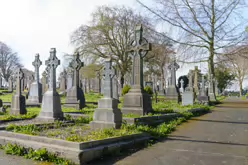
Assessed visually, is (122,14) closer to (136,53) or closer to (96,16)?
(96,16)

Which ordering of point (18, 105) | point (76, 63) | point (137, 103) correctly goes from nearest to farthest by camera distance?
point (137, 103), point (18, 105), point (76, 63)

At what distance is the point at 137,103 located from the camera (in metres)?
11.5

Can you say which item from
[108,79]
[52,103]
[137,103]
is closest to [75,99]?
[137,103]

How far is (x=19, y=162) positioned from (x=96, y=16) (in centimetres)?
3224

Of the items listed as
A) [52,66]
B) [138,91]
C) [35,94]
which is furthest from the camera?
[35,94]

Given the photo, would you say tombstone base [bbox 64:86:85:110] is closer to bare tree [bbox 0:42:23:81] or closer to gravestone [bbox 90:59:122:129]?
gravestone [bbox 90:59:122:129]

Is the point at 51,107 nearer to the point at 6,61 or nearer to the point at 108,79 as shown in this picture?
the point at 108,79

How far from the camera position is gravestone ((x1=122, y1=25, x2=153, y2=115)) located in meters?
11.5

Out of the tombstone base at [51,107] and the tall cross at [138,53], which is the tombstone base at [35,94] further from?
the tall cross at [138,53]

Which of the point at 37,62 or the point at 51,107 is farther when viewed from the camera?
the point at 37,62

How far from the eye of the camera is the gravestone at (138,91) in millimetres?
11484

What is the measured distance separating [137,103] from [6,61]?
61761 mm

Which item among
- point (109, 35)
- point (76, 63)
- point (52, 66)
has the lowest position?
point (52, 66)

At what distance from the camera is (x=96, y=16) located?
35.8m
